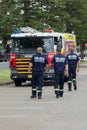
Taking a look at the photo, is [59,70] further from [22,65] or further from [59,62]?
[22,65]

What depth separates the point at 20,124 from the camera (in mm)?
13453

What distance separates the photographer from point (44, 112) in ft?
52.3

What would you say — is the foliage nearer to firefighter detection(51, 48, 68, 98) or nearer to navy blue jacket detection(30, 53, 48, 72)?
firefighter detection(51, 48, 68, 98)

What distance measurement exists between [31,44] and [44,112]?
1287cm

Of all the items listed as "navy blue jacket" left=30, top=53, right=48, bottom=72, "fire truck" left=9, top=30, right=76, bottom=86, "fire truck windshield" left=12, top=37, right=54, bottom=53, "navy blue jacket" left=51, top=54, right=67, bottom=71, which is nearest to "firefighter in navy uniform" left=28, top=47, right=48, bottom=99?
"navy blue jacket" left=30, top=53, right=48, bottom=72

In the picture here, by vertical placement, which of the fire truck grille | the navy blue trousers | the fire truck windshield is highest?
the fire truck windshield

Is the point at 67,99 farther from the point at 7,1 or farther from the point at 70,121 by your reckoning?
the point at 7,1

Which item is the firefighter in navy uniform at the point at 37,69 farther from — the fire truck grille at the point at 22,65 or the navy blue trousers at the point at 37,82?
the fire truck grille at the point at 22,65

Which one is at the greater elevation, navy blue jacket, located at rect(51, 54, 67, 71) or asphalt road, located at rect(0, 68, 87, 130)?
navy blue jacket, located at rect(51, 54, 67, 71)

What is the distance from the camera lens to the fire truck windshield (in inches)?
1109

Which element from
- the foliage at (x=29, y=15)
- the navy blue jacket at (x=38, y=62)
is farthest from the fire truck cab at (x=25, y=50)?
the foliage at (x=29, y=15)

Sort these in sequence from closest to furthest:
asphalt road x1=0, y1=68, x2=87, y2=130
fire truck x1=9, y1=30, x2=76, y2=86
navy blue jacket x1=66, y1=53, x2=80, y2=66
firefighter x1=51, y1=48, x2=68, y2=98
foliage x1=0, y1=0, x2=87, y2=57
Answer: asphalt road x1=0, y1=68, x2=87, y2=130 → firefighter x1=51, y1=48, x2=68, y2=98 → navy blue jacket x1=66, y1=53, x2=80, y2=66 → fire truck x1=9, y1=30, x2=76, y2=86 → foliage x1=0, y1=0, x2=87, y2=57

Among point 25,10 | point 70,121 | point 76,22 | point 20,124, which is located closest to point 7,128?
point 20,124

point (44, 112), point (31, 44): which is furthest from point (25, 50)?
point (44, 112)
